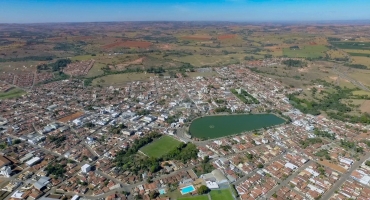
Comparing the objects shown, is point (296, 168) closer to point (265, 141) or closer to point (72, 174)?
point (265, 141)

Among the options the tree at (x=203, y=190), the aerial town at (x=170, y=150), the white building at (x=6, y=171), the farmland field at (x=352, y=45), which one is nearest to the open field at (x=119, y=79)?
the aerial town at (x=170, y=150)

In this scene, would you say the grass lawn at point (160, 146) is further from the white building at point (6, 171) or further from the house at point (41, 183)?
the white building at point (6, 171)

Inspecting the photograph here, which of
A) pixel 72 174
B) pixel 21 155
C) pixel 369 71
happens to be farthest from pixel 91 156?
pixel 369 71

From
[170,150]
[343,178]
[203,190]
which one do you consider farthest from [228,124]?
[203,190]

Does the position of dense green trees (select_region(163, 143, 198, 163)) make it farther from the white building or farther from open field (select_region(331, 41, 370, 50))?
open field (select_region(331, 41, 370, 50))

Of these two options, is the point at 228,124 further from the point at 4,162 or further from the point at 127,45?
the point at 127,45

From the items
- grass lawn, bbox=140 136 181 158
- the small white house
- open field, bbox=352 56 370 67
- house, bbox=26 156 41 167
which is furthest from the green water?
open field, bbox=352 56 370 67
